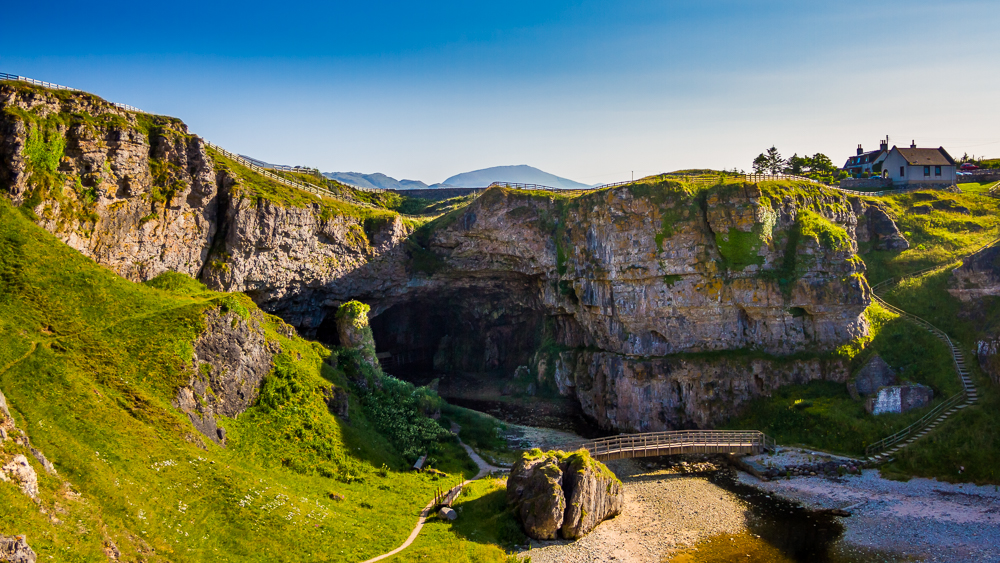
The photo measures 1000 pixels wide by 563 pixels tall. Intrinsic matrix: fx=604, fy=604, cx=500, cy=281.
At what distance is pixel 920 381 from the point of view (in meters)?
44.4

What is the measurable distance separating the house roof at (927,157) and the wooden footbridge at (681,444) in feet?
159

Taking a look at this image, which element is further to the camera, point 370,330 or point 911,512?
point 370,330

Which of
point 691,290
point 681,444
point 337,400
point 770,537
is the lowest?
point 770,537

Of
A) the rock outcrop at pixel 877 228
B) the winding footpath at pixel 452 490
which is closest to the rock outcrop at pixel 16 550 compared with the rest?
the winding footpath at pixel 452 490

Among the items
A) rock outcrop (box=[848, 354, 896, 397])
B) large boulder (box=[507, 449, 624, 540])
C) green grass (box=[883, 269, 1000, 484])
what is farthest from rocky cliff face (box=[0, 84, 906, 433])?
large boulder (box=[507, 449, 624, 540])

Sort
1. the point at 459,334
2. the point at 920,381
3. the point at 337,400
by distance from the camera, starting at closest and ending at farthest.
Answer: the point at 337,400
the point at 920,381
the point at 459,334

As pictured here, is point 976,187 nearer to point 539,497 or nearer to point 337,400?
point 539,497

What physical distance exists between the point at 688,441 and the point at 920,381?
58.6ft

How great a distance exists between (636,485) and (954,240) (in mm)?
44019

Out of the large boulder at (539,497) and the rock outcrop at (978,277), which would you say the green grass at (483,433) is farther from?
the rock outcrop at (978,277)

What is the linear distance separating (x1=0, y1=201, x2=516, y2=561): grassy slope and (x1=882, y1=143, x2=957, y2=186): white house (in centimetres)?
6972

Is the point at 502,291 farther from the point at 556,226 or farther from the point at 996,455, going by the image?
the point at 996,455

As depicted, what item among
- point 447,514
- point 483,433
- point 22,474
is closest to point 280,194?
point 483,433

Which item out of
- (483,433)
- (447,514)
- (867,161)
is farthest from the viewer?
(867,161)
